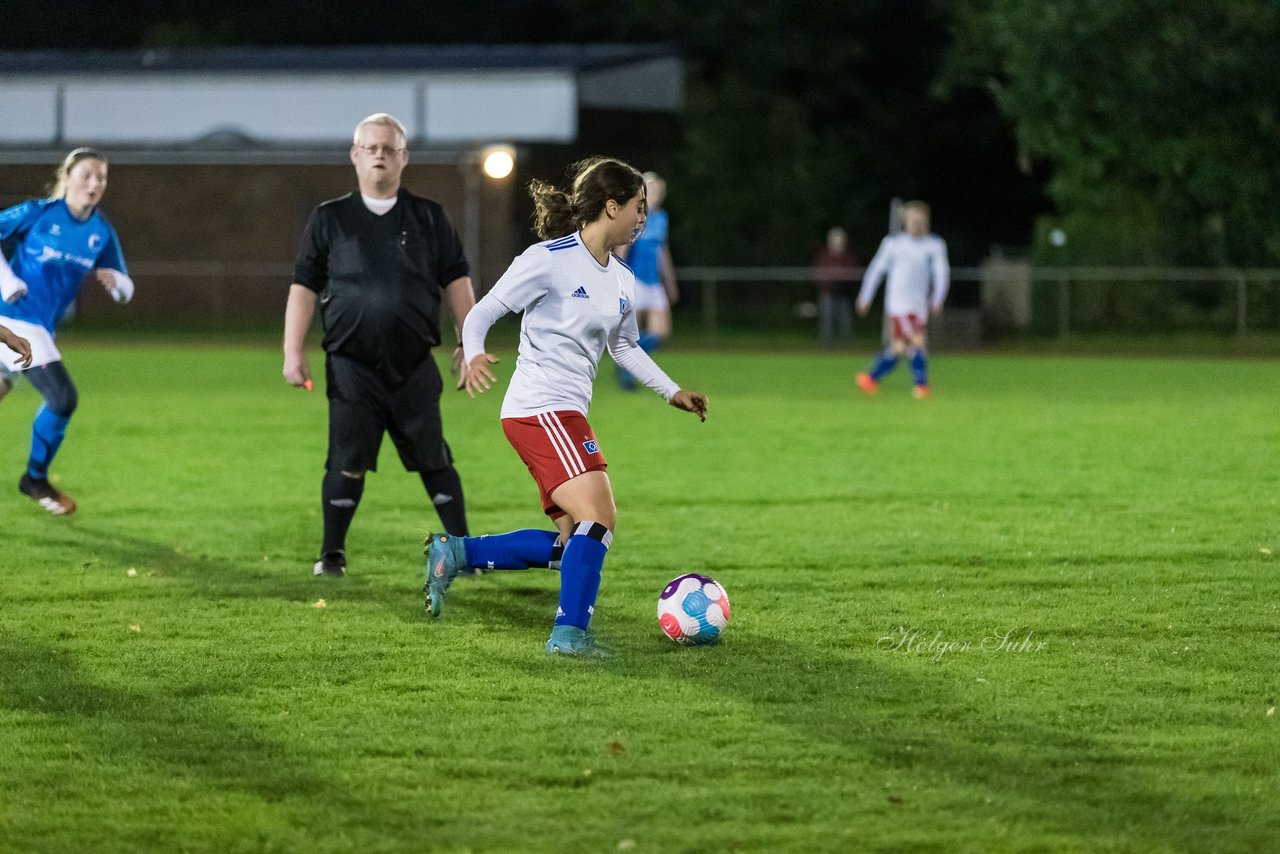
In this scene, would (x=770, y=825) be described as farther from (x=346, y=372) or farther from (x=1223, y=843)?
(x=346, y=372)

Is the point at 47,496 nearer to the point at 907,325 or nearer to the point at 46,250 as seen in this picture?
the point at 46,250

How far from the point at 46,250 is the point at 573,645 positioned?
4.74 metres

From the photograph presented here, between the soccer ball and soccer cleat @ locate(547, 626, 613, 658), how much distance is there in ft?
0.82

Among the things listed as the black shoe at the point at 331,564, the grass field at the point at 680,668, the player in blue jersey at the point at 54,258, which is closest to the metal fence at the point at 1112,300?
the grass field at the point at 680,668

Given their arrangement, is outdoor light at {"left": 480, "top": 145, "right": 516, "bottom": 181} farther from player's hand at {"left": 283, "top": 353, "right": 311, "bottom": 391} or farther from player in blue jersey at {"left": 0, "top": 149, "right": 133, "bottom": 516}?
player's hand at {"left": 283, "top": 353, "right": 311, "bottom": 391}

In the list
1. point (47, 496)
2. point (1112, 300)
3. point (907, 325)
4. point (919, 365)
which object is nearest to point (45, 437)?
point (47, 496)

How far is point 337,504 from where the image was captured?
8094 millimetres

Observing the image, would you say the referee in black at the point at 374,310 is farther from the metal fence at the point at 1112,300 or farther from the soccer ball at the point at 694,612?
the metal fence at the point at 1112,300

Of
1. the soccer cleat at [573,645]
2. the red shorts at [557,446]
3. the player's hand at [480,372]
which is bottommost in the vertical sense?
the soccer cleat at [573,645]

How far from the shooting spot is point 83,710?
18.3ft

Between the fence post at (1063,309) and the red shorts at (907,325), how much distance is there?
1049 cm

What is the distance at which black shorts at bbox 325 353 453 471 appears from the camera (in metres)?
7.96

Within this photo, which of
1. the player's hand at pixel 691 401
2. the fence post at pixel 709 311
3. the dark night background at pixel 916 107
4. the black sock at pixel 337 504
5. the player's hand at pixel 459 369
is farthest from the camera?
the fence post at pixel 709 311

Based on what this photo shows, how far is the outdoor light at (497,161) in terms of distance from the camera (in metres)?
35.1
